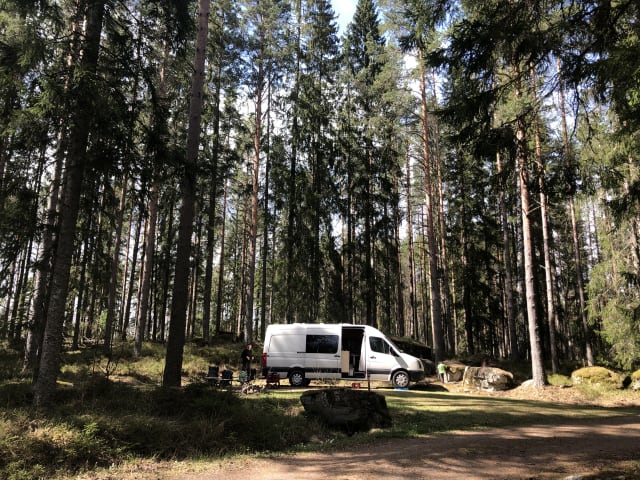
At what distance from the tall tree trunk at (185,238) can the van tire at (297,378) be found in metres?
6.34

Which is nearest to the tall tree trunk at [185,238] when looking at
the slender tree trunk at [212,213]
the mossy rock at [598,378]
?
the slender tree trunk at [212,213]

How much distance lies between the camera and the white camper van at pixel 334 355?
598 inches

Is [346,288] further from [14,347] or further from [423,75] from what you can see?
[14,347]

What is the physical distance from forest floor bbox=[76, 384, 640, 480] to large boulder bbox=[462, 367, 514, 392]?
7.43 meters

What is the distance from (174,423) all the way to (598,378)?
54.4 feet

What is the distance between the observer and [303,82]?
985 inches

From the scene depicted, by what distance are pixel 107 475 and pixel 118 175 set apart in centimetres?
581

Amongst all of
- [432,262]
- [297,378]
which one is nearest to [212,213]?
[297,378]

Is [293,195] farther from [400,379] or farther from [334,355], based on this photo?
[400,379]

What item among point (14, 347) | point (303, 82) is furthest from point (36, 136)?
point (303, 82)

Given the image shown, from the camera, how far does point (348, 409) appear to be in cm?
875

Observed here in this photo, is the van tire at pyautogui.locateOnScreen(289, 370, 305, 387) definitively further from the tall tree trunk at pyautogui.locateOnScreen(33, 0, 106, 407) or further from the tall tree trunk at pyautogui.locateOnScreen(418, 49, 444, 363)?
the tall tree trunk at pyautogui.locateOnScreen(33, 0, 106, 407)

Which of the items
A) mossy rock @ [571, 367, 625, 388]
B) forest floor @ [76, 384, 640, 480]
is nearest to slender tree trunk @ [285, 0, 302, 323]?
mossy rock @ [571, 367, 625, 388]

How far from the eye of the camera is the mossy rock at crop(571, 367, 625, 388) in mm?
15688
